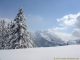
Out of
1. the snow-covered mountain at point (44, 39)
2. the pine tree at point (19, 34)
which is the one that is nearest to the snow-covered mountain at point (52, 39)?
the snow-covered mountain at point (44, 39)

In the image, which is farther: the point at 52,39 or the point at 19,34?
the point at 19,34

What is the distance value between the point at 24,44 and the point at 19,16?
64.1 inches

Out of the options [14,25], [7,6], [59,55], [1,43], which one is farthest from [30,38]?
[59,55]

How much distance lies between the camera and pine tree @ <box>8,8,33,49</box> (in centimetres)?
770

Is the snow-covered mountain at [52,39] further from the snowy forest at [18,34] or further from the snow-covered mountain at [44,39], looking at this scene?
the snowy forest at [18,34]

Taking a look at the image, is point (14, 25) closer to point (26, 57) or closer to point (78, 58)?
point (26, 57)

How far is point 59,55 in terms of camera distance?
328 cm

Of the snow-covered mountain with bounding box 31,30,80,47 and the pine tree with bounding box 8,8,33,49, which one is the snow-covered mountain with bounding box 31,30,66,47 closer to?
the snow-covered mountain with bounding box 31,30,80,47

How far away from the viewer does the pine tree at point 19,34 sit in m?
7.70

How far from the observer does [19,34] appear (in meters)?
7.81

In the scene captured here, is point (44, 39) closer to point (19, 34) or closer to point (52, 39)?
point (52, 39)

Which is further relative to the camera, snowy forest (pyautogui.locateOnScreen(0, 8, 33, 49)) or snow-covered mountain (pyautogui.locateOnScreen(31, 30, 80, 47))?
snowy forest (pyautogui.locateOnScreen(0, 8, 33, 49))

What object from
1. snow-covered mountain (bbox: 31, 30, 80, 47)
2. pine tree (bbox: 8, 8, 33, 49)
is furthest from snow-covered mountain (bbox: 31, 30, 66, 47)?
pine tree (bbox: 8, 8, 33, 49)

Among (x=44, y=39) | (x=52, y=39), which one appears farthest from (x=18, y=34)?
(x=52, y=39)
